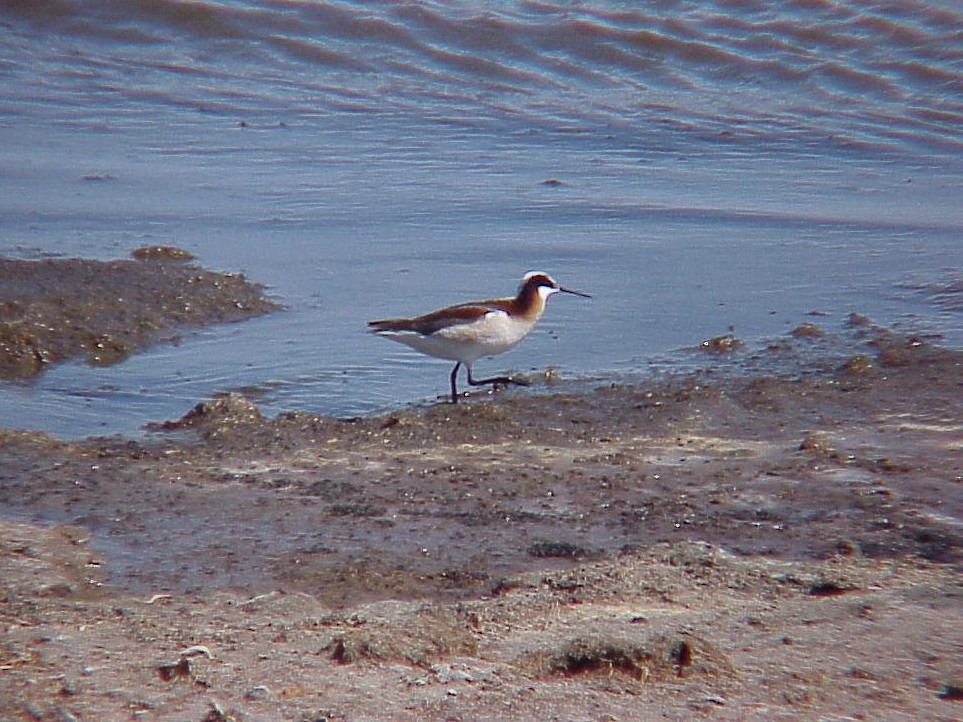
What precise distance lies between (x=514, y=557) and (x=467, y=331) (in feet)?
7.79

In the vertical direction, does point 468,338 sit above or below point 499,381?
above

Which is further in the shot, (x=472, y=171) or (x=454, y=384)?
(x=472, y=171)

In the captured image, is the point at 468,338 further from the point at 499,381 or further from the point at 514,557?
the point at 514,557

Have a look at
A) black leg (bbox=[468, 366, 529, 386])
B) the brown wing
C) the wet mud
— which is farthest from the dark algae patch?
black leg (bbox=[468, 366, 529, 386])

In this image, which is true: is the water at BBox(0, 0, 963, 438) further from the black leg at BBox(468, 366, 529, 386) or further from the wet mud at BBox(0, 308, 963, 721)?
the wet mud at BBox(0, 308, 963, 721)

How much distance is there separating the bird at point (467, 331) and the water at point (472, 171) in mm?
310

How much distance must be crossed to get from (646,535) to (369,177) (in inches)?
287

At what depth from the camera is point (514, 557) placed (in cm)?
503

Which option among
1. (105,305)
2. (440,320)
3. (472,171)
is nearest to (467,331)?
(440,320)

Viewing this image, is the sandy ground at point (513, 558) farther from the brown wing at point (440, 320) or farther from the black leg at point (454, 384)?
the brown wing at point (440, 320)

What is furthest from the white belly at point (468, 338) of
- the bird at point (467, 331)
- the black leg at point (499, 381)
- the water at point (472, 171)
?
the water at point (472, 171)

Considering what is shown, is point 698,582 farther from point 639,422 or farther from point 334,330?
point 334,330

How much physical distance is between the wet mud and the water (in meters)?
0.78

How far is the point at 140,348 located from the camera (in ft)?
26.0
